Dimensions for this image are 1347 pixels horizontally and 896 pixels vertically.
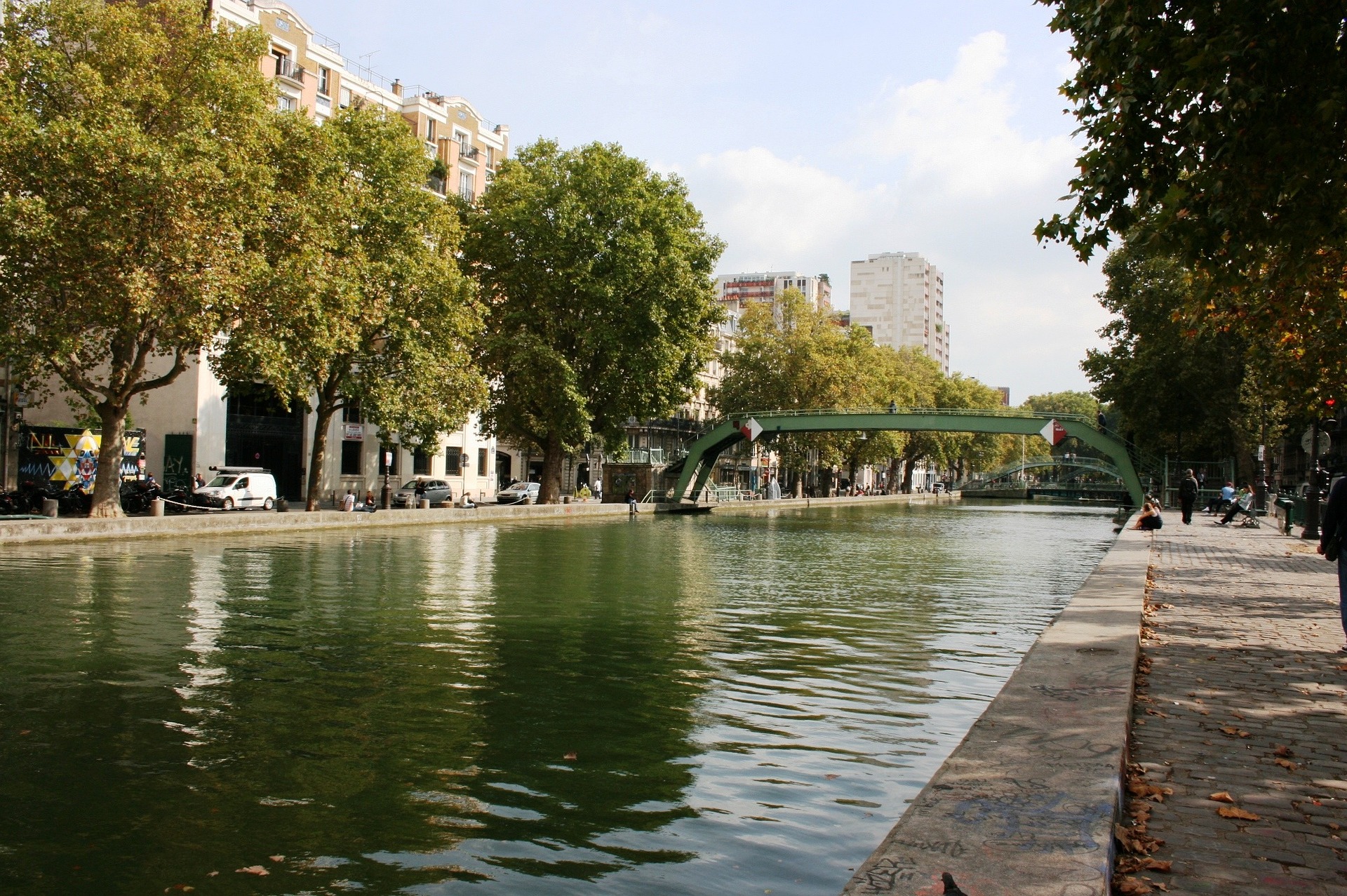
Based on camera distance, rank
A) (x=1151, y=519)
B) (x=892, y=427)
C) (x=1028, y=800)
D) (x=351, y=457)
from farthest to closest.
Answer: (x=892, y=427), (x=351, y=457), (x=1151, y=519), (x=1028, y=800)

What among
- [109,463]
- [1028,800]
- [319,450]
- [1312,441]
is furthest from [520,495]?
[1028,800]

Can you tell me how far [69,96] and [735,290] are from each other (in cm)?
14082

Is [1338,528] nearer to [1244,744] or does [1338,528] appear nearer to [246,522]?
[1244,744]

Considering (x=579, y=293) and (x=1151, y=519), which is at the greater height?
(x=579, y=293)

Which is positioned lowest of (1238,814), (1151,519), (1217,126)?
(1238,814)

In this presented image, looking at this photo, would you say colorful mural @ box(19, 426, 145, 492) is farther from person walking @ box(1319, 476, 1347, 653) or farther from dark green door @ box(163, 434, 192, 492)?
person walking @ box(1319, 476, 1347, 653)

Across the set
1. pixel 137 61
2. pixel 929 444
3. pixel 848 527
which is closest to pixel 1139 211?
pixel 137 61

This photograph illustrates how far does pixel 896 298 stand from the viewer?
180500 millimetres

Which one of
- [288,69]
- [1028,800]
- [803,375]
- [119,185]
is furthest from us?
[803,375]

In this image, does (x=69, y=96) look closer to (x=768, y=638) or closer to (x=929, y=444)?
(x=768, y=638)

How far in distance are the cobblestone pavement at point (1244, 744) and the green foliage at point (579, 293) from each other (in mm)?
34632

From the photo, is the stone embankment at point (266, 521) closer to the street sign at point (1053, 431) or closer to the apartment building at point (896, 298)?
the street sign at point (1053, 431)

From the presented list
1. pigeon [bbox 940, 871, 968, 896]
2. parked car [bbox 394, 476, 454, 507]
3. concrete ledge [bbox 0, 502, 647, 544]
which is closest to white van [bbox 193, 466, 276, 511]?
concrete ledge [bbox 0, 502, 647, 544]

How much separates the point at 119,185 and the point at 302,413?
24598mm
